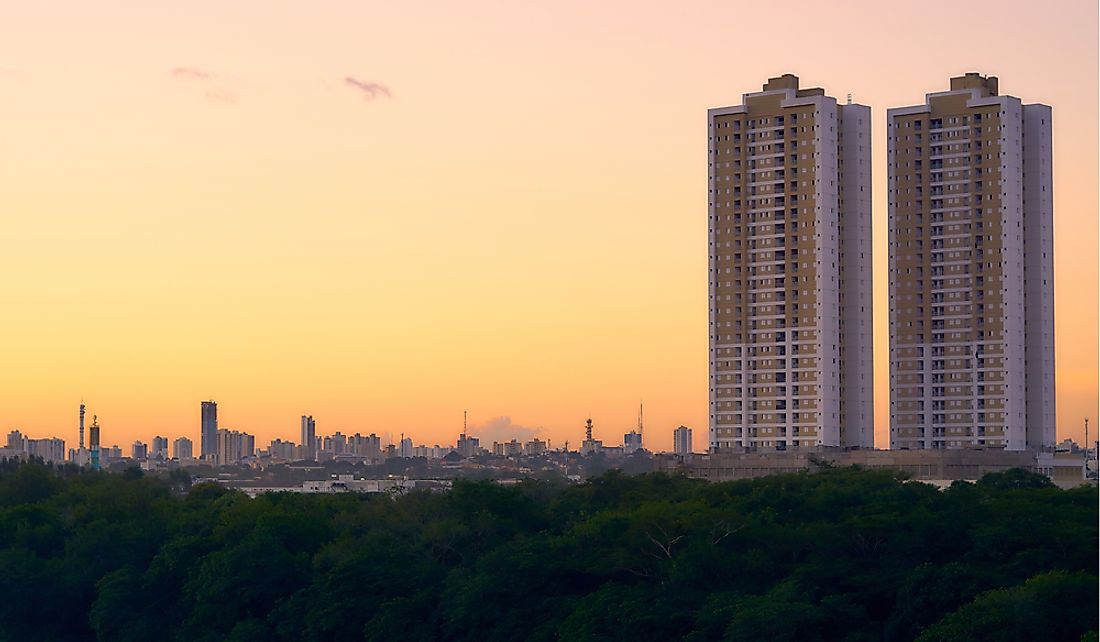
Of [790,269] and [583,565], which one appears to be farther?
[790,269]

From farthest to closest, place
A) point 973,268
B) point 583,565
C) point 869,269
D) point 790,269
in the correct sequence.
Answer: point 869,269 → point 973,268 → point 790,269 → point 583,565

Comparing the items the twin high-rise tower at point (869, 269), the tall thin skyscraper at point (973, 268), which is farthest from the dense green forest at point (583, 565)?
the tall thin skyscraper at point (973, 268)

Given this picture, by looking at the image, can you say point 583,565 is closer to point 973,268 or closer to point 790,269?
point 790,269

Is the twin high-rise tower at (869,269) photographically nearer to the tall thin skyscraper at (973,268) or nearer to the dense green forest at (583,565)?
the tall thin skyscraper at (973,268)

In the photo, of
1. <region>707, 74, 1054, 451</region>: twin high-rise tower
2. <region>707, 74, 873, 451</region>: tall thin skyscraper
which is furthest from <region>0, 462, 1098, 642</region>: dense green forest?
<region>707, 74, 1054, 451</region>: twin high-rise tower

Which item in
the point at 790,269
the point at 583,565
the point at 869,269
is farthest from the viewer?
the point at 869,269

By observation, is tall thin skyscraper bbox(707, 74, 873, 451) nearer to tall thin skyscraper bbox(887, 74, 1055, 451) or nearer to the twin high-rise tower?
the twin high-rise tower

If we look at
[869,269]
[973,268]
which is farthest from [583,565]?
[973,268]
